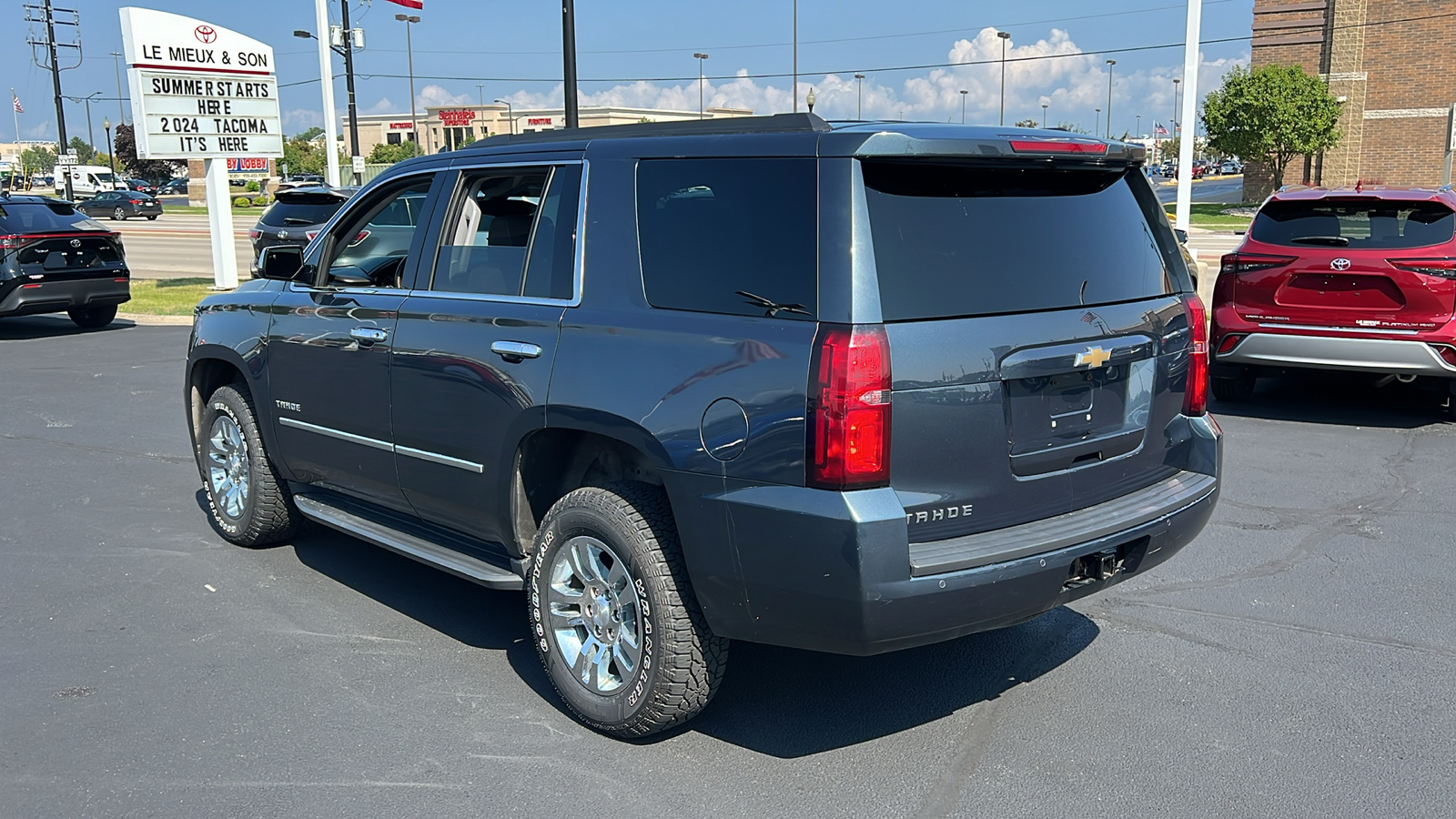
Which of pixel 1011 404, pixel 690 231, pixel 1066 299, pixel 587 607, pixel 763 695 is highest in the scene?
pixel 690 231

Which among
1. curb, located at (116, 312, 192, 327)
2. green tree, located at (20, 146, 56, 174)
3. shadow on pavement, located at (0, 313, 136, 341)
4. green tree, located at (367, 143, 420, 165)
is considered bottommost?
shadow on pavement, located at (0, 313, 136, 341)

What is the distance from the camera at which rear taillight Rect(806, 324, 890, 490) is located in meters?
3.26

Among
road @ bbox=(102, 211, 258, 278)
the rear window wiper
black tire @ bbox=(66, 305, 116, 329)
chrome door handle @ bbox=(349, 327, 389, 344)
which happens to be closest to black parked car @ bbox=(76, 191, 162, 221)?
road @ bbox=(102, 211, 258, 278)

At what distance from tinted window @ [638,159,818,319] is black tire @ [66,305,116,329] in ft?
46.0

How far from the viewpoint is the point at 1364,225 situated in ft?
28.3

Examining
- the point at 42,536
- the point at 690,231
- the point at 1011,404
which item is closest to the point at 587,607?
the point at 690,231

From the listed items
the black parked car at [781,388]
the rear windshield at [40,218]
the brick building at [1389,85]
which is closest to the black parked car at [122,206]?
the rear windshield at [40,218]

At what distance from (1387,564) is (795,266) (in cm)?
388

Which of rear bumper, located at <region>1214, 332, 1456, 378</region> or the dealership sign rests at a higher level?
the dealership sign

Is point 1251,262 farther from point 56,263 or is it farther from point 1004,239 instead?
point 56,263

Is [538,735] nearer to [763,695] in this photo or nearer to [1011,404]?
[763,695]

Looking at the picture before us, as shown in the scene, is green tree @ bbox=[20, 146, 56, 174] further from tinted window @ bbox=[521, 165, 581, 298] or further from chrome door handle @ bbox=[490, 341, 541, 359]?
chrome door handle @ bbox=[490, 341, 541, 359]

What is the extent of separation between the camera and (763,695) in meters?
4.31

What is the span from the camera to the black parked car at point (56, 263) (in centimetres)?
1427
